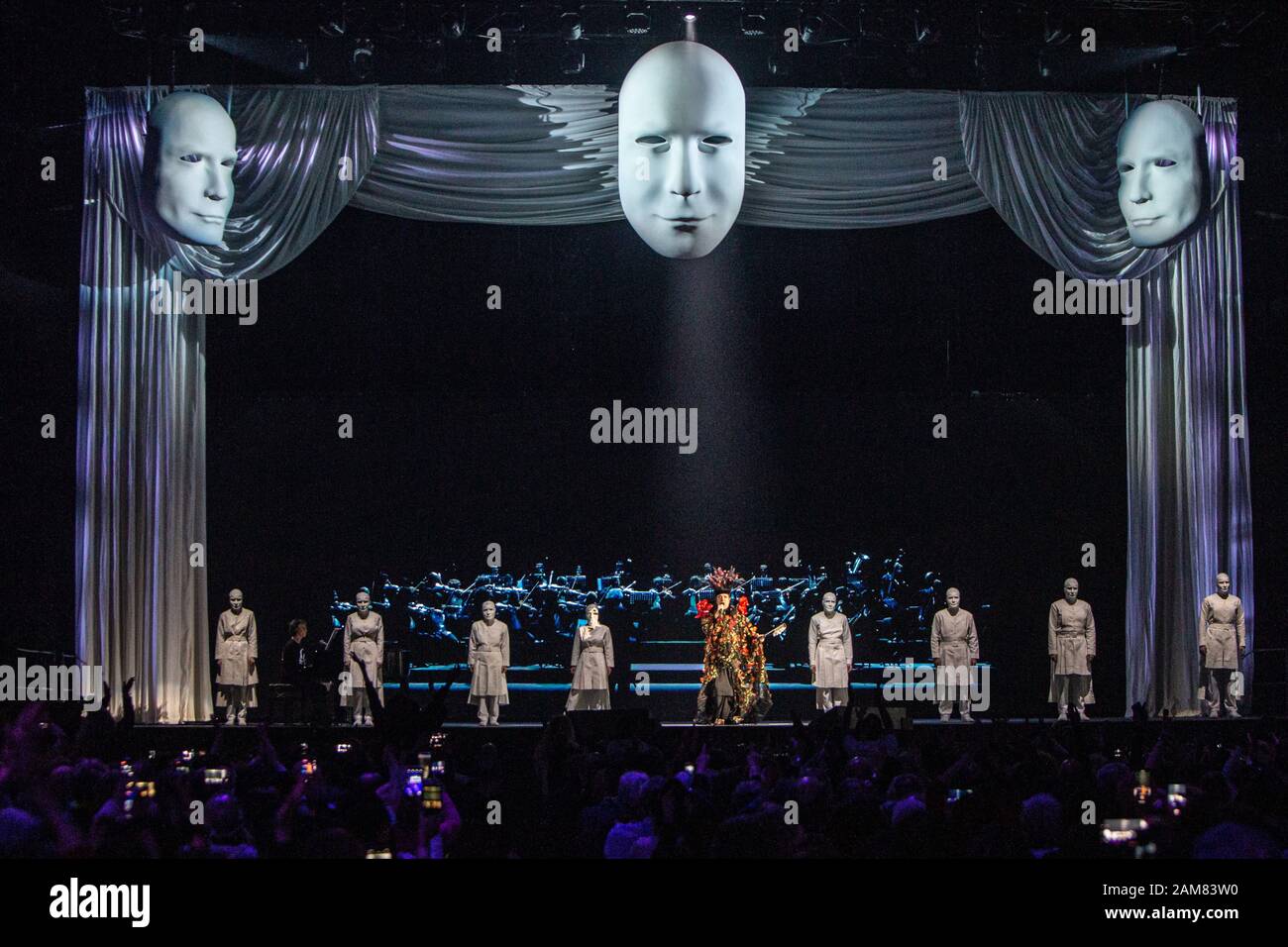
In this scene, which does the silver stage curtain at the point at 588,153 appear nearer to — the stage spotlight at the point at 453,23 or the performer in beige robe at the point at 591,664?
the stage spotlight at the point at 453,23

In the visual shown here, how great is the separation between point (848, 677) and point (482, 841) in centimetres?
903

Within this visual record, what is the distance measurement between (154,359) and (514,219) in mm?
3245

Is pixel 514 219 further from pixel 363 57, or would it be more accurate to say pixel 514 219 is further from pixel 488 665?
pixel 488 665

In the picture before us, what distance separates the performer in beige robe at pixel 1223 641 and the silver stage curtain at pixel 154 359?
7871mm

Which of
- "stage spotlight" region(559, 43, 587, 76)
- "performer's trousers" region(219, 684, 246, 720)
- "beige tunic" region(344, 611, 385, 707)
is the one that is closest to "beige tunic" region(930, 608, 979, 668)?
"beige tunic" region(344, 611, 385, 707)

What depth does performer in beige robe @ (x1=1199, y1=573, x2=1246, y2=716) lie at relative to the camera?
12.4 m

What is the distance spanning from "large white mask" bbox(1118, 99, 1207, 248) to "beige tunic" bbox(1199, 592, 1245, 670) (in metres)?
3.04

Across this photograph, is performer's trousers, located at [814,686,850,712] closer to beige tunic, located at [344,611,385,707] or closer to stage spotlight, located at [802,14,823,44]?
beige tunic, located at [344,611,385,707]

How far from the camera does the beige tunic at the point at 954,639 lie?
497 inches

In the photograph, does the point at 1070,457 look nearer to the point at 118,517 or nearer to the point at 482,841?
the point at 118,517

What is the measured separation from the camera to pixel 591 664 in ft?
41.2

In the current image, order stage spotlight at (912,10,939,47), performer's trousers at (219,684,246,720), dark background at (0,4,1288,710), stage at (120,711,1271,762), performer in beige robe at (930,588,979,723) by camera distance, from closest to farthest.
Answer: stage at (120,711,1271,762)
stage spotlight at (912,10,939,47)
performer's trousers at (219,684,246,720)
performer in beige robe at (930,588,979,723)
dark background at (0,4,1288,710)

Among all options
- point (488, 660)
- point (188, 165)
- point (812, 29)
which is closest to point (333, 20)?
point (188, 165)

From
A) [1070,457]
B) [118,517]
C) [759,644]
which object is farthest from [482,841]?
[1070,457]
